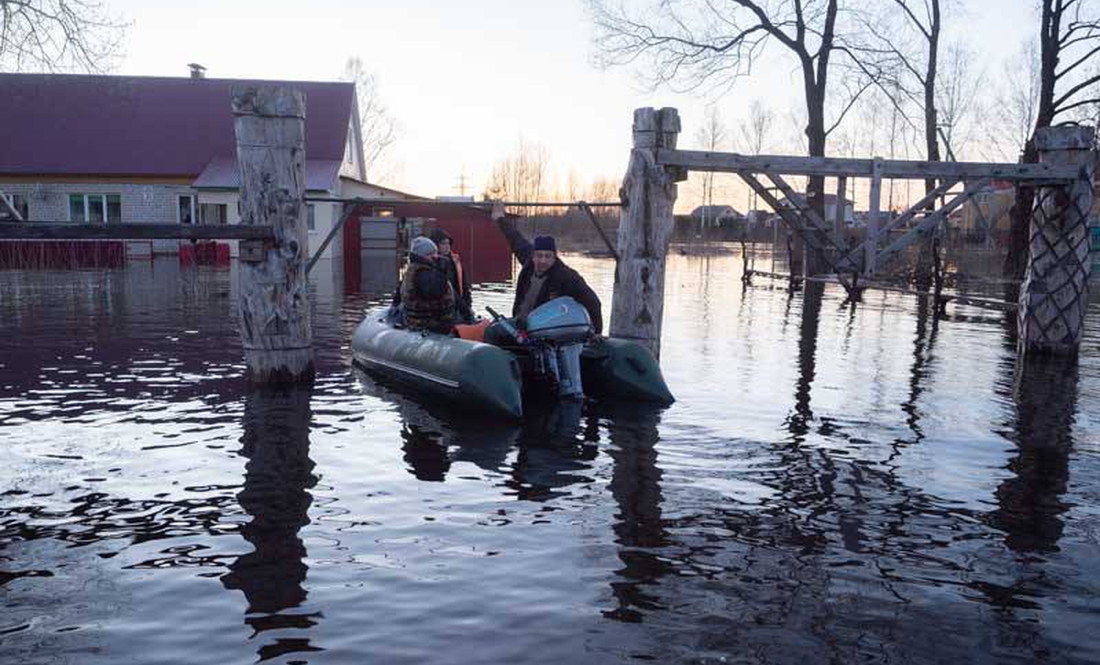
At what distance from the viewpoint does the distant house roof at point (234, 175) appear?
33.8m

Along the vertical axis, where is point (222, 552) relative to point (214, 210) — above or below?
below

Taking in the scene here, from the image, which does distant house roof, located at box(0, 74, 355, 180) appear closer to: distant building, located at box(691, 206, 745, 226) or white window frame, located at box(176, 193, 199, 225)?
white window frame, located at box(176, 193, 199, 225)

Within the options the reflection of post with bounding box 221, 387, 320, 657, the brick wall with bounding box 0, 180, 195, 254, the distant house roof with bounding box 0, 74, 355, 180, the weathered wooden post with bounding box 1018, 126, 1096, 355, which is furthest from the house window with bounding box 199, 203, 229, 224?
the weathered wooden post with bounding box 1018, 126, 1096, 355

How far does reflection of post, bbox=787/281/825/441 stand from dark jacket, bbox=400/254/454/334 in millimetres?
3903

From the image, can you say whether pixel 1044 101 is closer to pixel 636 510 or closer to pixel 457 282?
pixel 457 282

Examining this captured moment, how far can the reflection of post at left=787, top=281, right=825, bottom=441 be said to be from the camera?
943 centimetres

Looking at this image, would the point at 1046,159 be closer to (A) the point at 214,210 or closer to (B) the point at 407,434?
(B) the point at 407,434

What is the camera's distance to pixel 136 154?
37.0 meters

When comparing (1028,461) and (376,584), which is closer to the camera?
(376,584)

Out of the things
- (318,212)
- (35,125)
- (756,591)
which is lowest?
(756,591)

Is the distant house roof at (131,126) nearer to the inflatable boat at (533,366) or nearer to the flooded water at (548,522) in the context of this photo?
the flooded water at (548,522)

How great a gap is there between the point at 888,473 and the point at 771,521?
1.73 metres

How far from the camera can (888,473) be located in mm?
7652

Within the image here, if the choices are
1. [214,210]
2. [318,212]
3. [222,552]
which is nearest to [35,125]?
[214,210]
